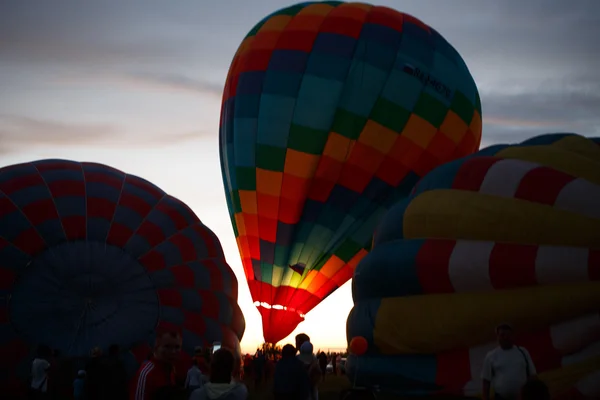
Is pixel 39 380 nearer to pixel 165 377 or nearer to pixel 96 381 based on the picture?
pixel 96 381

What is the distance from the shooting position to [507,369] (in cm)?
512

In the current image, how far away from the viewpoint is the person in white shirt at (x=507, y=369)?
5059 mm

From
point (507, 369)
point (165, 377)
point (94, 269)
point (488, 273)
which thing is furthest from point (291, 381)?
point (94, 269)

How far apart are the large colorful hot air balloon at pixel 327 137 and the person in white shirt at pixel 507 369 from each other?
913 centimetres

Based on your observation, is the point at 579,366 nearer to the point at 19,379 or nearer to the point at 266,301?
the point at 19,379

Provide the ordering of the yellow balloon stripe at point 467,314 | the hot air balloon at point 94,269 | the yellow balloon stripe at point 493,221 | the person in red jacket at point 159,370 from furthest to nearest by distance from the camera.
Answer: the hot air balloon at point 94,269, the yellow balloon stripe at point 493,221, the yellow balloon stripe at point 467,314, the person in red jacket at point 159,370

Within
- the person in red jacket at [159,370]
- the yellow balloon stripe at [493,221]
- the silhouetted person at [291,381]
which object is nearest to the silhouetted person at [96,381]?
the silhouetted person at [291,381]

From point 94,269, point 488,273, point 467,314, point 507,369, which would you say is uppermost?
point 94,269

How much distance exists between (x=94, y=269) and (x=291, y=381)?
5675 mm

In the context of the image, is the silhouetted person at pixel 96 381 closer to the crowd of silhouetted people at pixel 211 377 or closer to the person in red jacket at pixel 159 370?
the crowd of silhouetted people at pixel 211 377

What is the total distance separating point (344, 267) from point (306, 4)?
17.2 feet

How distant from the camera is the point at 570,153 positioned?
7910 mm

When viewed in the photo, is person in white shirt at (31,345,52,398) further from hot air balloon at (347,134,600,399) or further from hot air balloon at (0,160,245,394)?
hot air balloon at (347,134,600,399)

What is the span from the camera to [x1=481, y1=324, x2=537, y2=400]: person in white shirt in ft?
16.6
